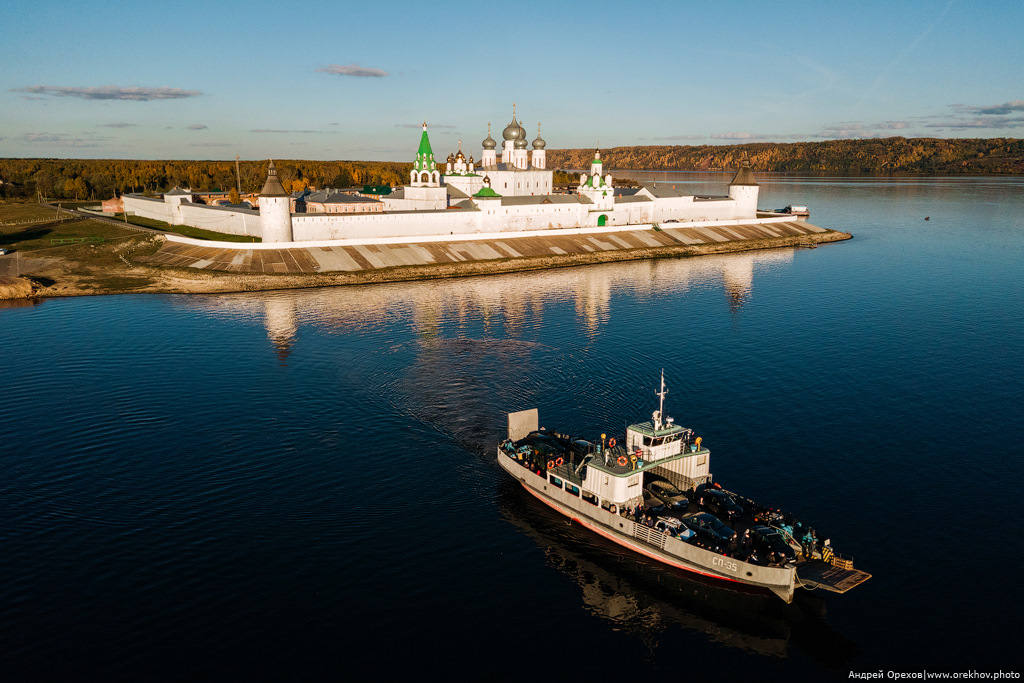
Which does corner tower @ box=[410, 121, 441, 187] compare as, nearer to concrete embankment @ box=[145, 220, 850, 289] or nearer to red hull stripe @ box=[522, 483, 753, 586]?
concrete embankment @ box=[145, 220, 850, 289]

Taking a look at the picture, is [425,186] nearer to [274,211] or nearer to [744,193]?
[274,211]

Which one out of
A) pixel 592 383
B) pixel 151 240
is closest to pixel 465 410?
pixel 592 383

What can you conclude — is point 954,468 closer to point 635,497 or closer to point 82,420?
point 635,497

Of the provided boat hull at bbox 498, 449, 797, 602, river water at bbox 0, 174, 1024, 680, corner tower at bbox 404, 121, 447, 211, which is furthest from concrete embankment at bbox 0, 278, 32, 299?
boat hull at bbox 498, 449, 797, 602

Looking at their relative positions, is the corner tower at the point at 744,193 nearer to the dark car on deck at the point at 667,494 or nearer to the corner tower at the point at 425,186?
the corner tower at the point at 425,186

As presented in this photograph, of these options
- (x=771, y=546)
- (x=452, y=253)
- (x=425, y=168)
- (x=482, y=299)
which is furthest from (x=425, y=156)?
(x=771, y=546)
